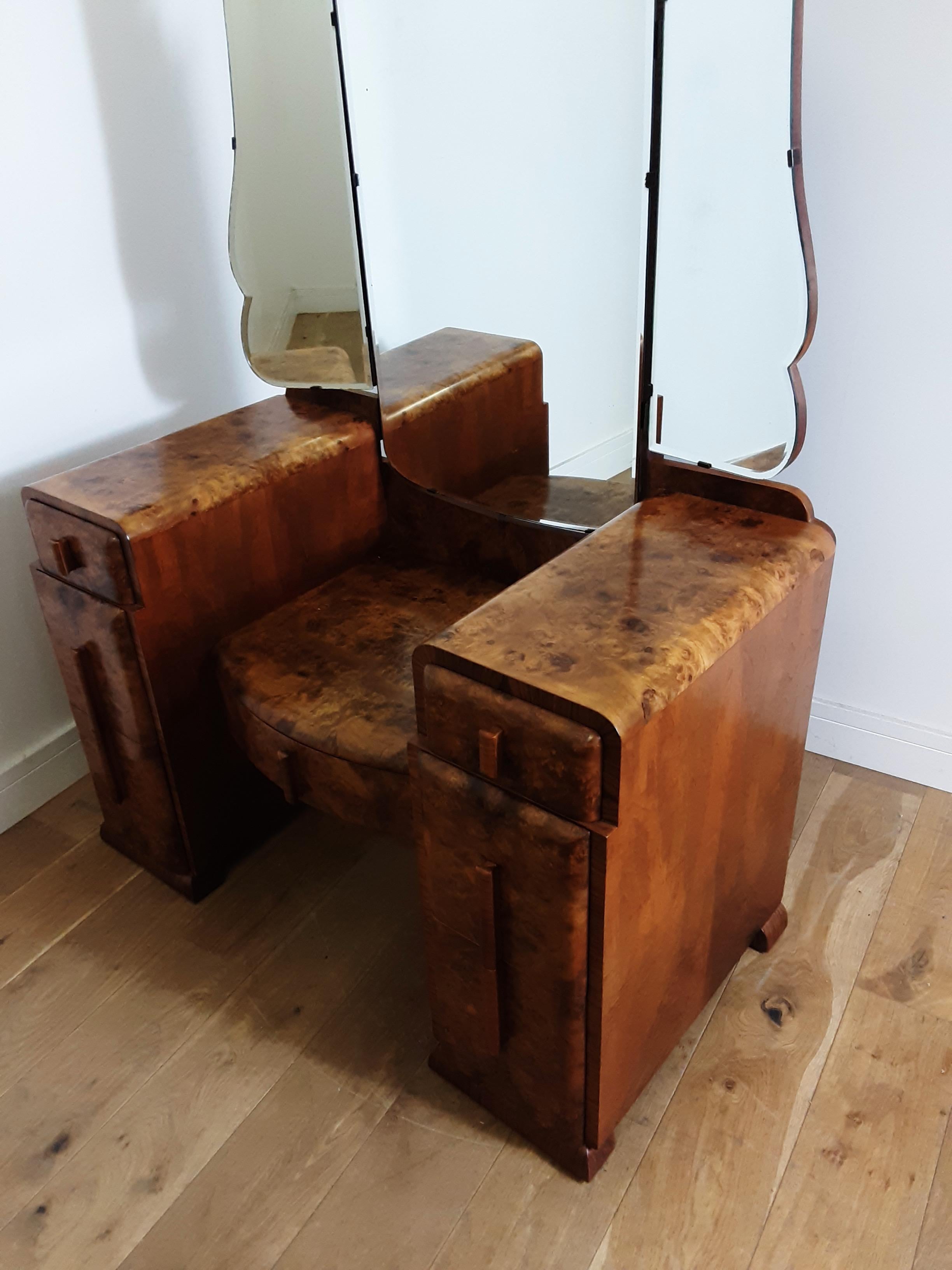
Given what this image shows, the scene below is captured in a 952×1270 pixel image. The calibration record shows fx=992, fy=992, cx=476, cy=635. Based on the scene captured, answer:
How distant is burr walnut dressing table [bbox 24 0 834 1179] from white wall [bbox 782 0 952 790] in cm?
41

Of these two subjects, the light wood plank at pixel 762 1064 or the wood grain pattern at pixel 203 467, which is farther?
the wood grain pattern at pixel 203 467

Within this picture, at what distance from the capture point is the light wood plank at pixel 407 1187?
3.36 feet

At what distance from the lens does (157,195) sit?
1.58 metres

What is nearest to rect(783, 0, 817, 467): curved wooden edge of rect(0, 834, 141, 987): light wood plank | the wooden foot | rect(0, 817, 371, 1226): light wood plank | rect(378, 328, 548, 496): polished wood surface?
rect(378, 328, 548, 496): polished wood surface

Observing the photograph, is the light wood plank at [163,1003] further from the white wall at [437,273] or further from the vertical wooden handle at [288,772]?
the white wall at [437,273]

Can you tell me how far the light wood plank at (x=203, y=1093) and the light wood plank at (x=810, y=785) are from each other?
0.61 m

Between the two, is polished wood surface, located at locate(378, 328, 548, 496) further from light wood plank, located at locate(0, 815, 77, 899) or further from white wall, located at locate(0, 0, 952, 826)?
light wood plank, located at locate(0, 815, 77, 899)

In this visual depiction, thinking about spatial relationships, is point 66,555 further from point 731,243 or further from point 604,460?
point 731,243

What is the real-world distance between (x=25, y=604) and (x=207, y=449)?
0.46 metres

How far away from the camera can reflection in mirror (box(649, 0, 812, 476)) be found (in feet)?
3.02

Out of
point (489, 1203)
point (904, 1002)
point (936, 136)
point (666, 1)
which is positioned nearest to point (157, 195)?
point (666, 1)

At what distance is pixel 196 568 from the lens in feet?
4.22

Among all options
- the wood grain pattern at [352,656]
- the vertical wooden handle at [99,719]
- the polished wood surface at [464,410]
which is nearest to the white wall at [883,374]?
the polished wood surface at [464,410]

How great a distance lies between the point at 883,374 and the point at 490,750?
0.87 m
